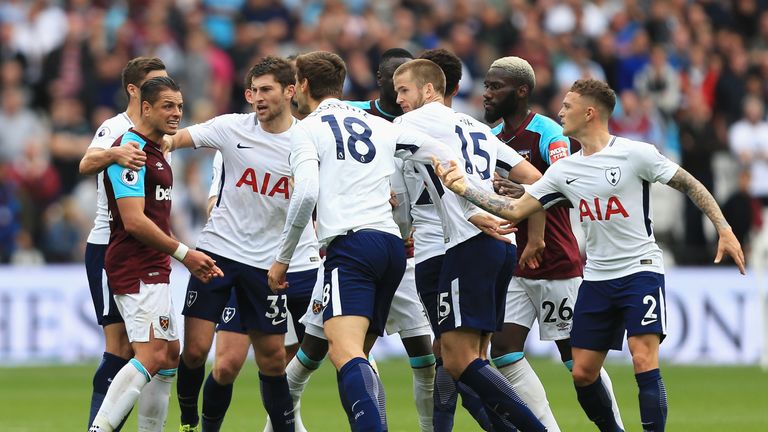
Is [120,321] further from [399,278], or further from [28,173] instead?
[28,173]

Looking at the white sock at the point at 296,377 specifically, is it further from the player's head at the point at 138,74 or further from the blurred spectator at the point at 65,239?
the blurred spectator at the point at 65,239

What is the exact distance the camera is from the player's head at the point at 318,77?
10.2 m

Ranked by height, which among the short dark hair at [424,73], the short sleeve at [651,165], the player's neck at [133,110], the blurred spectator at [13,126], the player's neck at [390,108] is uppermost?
the blurred spectator at [13,126]

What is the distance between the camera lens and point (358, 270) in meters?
9.73

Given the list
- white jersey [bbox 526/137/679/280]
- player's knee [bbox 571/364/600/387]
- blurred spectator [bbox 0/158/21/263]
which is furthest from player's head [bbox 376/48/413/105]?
blurred spectator [bbox 0/158/21/263]

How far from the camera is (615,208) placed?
1035 cm

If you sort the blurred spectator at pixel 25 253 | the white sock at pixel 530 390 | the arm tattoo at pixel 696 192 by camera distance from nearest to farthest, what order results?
the arm tattoo at pixel 696 192, the white sock at pixel 530 390, the blurred spectator at pixel 25 253

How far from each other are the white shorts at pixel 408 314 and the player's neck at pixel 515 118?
4.38 feet

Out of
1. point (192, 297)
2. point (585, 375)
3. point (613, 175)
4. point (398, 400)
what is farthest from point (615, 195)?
point (398, 400)

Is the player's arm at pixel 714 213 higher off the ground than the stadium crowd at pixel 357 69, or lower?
lower

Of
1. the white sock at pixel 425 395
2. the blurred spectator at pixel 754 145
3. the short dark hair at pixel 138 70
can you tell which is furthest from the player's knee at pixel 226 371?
the blurred spectator at pixel 754 145

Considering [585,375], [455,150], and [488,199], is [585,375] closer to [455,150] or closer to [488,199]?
[488,199]

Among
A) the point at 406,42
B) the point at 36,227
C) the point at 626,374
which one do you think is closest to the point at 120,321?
the point at 626,374

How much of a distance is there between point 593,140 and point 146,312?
3.51 meters
